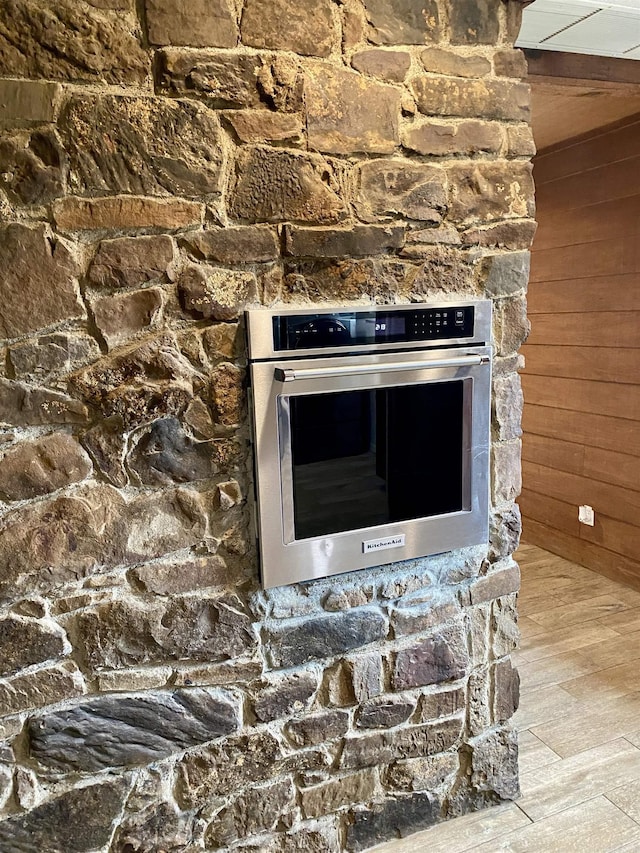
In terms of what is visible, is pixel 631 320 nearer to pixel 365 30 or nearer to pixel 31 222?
pixel 365 30

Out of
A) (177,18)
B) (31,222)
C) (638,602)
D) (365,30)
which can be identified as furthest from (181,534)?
(638,602)

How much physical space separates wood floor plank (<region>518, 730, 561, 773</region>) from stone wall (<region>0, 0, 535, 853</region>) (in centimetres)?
54

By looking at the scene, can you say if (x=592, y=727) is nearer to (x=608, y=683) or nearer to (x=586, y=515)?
(x=608, y=683)

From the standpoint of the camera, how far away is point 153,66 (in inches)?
56.1

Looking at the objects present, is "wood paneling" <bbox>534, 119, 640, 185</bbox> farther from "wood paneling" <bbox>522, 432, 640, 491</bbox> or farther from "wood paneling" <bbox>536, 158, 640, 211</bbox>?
"wood paneling" <bbox>522, 432, 640, 491</bbox>

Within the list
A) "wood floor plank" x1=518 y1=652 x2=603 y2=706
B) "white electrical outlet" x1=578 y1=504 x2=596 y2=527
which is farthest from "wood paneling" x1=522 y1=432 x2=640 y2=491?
"wood floor plank" x1=518 y1=652 x2=603 y2=706

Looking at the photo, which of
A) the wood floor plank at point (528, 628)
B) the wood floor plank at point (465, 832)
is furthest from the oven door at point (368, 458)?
the wood floor plank at point (528, 628)

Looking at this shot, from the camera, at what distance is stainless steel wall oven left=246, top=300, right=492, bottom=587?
158cm

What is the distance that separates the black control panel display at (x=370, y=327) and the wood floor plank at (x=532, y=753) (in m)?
1.48

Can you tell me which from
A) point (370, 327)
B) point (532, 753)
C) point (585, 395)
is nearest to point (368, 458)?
point (370, 327)

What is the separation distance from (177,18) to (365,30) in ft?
1.53

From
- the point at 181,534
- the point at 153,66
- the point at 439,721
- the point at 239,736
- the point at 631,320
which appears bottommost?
the point at 439,721

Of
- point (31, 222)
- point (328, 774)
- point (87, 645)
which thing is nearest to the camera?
point (31, 222)

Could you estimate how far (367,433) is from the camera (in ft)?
5.63
